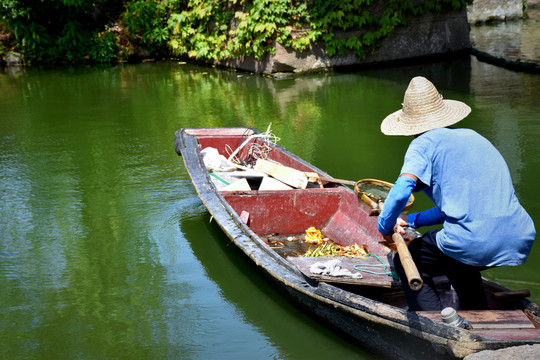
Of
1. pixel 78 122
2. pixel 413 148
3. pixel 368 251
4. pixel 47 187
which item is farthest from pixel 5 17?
pixel 413 148

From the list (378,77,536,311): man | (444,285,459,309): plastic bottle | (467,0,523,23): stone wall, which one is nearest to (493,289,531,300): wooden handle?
(378,77,536,311): man

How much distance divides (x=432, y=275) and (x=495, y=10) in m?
20.0

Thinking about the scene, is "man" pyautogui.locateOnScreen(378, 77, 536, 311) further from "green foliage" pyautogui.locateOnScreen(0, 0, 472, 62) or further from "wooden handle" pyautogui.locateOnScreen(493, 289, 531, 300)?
"green foliage" pyautogui.locateOnScreen(0, 0, 472, 62)

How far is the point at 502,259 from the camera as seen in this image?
11.3 feet

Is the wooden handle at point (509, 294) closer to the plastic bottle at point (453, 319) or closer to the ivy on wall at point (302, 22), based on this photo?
the plastic bottle at point (453, 319)

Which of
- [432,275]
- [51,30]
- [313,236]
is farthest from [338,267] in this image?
[51,30]

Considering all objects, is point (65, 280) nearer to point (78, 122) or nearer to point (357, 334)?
point (357, 334)

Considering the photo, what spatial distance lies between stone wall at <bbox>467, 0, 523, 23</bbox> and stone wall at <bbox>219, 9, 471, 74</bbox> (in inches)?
238

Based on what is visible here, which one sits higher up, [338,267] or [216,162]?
[216,162]

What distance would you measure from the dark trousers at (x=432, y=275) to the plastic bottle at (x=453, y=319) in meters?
0.27

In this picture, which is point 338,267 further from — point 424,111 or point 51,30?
point 51,30

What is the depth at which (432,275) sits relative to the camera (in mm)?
3777

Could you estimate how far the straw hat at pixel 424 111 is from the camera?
3.61 m

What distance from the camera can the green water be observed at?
4.77 m
